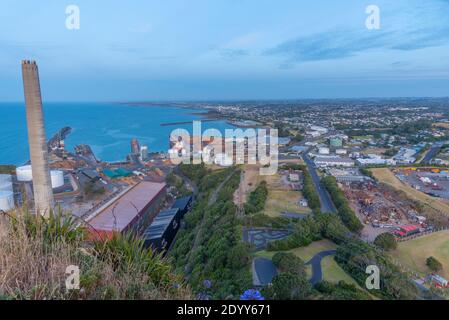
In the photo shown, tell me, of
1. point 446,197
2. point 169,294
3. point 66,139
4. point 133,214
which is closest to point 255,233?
point 133,214

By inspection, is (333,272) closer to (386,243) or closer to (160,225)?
(386,243)

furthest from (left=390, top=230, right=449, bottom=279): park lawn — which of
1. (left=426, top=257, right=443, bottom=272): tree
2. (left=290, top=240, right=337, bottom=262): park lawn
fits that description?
(left=290, top=240, right=337, bottom=262): park lawn

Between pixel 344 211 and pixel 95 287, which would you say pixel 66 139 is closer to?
pixel 344 211

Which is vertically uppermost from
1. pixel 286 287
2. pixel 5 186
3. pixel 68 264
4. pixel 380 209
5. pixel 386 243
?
pixel 68 264

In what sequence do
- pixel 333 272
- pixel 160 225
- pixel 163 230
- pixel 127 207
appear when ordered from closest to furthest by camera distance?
pixel 333 272, pixel 163 230, pixel 160 225, pixel 127 207

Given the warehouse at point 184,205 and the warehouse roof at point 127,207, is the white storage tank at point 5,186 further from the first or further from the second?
the warehouse at point 184,205

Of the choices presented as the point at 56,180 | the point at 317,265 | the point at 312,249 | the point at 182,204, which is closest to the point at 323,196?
the point at 312,249
